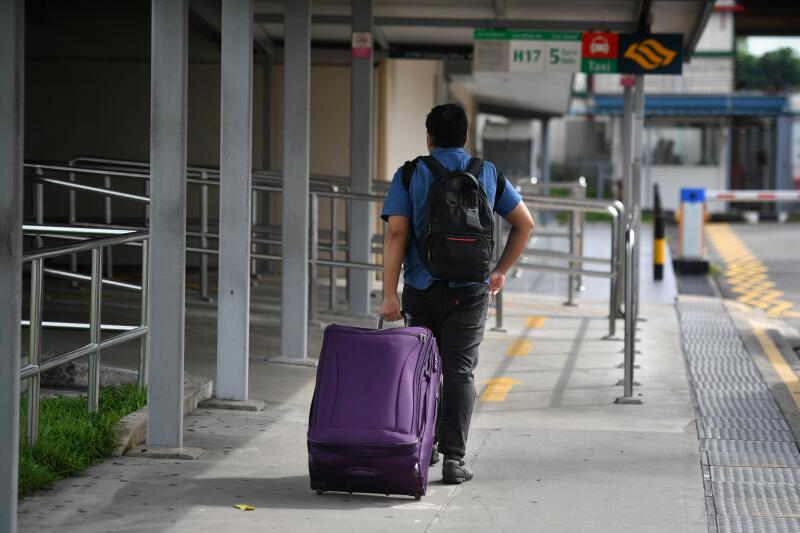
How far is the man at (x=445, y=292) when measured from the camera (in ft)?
17.9

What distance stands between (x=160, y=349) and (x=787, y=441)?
122 inches

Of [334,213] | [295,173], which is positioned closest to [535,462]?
[295,173]

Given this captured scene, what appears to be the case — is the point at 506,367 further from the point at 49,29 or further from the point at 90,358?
the point at 49,29

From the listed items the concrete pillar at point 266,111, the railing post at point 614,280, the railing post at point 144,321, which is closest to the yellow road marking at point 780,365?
the railing post at point 614,280

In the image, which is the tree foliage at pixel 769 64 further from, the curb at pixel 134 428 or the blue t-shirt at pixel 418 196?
the blue t-shirt at pixel 418 196

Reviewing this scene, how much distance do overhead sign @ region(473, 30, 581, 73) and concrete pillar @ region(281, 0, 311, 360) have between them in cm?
455

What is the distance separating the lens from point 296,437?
6.49 meters

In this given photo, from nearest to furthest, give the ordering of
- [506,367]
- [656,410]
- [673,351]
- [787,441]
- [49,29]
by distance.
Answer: [787,441] → [656,410] → [506,367] → [673,351] → [49,29]

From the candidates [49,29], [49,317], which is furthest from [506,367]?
[49,29]

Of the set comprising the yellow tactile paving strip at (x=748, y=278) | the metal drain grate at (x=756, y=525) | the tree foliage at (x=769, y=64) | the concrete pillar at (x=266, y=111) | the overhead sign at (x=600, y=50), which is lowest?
the metal drain grate at (x=756, y=525)

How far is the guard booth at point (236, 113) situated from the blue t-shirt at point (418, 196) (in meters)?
0.99

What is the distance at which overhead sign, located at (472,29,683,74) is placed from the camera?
12125mm

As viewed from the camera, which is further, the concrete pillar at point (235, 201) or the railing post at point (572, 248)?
the railing post at point (572, 248)

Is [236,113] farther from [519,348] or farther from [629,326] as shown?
[519,348]
